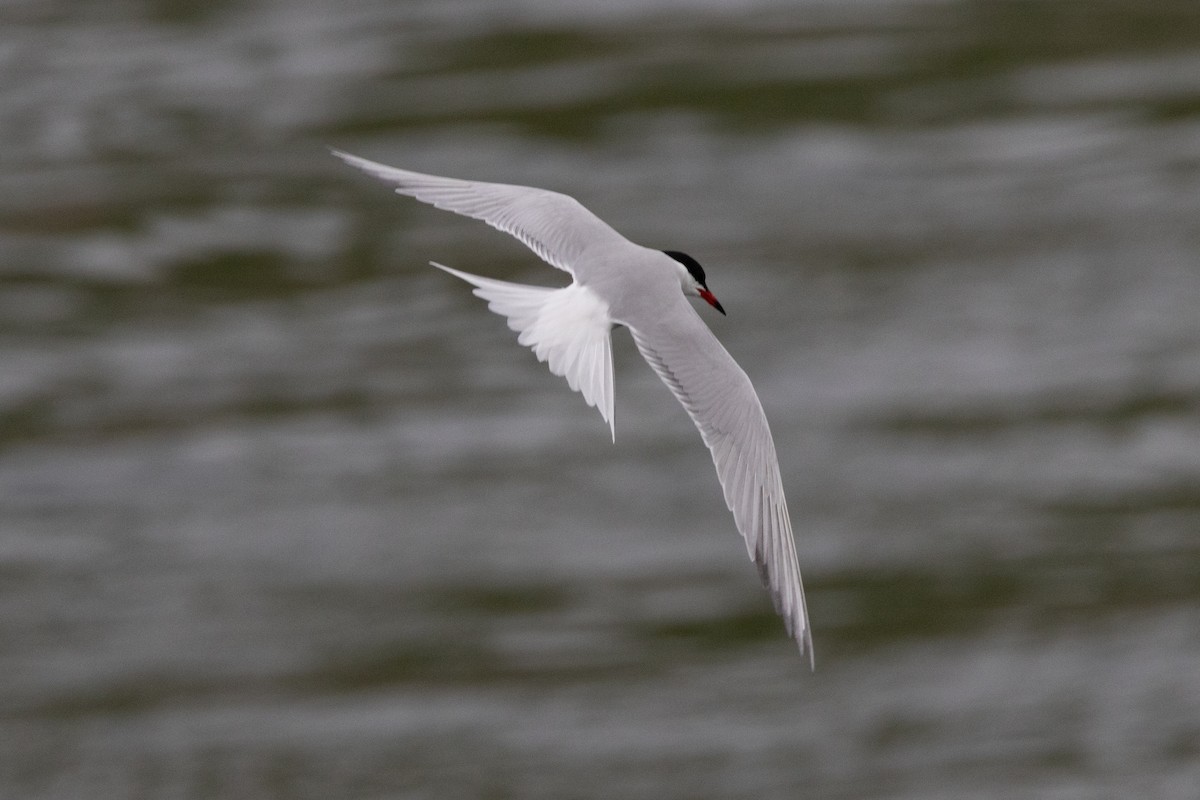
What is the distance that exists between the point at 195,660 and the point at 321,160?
5018mm

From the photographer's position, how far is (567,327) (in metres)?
5.49

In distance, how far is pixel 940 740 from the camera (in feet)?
34.3

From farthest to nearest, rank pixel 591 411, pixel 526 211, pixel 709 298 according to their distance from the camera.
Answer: pixel 591 411, pixel 526 211, pixel 709 298

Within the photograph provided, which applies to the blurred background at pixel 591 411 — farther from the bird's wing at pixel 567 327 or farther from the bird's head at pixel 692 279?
the bird's wing at pixel 567 327

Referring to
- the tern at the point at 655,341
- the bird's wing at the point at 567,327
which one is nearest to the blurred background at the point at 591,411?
the tern at the point at 655,341

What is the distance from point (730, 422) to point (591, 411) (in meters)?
7.32

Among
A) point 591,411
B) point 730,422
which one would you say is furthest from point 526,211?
point 591,411

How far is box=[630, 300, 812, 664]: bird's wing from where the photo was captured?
525cm

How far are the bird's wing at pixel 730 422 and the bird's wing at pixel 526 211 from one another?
36 centimetres

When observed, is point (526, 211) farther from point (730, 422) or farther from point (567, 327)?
point (730, 422)

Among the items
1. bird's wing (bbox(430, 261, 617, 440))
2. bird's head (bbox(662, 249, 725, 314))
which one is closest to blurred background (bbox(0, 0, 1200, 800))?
bird's head (bbox(662, 249, 725, 314))

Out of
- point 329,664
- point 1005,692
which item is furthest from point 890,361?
point 329,664

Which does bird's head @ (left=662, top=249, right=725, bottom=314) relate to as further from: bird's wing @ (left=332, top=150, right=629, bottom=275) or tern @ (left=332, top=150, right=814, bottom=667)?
bird's wing @ (left=332, top=150, right=629, bottom=275)

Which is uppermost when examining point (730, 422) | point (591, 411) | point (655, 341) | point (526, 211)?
point (526, 211)
